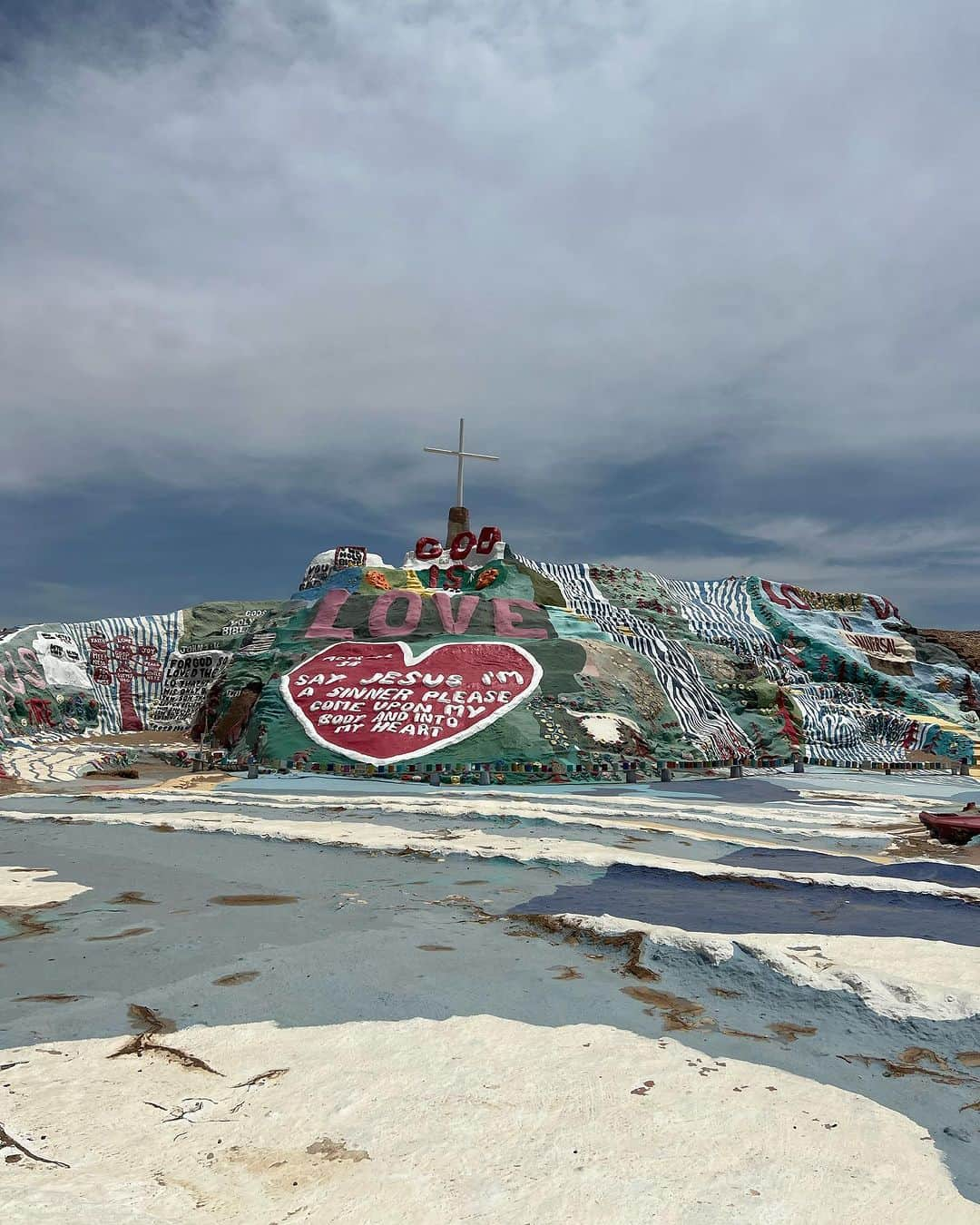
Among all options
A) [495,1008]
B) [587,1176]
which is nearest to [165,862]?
[495,1008]

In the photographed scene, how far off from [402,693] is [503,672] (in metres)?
2.64

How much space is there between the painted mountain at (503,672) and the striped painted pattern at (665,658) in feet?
0.30

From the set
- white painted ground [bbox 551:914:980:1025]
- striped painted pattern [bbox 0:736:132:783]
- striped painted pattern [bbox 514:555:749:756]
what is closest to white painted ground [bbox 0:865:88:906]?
white painted ground [bbox 551:914:980:1025]

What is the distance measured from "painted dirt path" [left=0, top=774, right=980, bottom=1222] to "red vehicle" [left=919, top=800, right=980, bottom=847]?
5.83ft

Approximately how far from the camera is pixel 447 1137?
10.5ft

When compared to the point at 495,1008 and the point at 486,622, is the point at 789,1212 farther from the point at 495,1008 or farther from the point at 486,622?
the point at 486,622

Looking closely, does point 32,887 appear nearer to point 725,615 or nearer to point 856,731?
point 856,731

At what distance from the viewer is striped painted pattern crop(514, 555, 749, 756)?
23.1 meters

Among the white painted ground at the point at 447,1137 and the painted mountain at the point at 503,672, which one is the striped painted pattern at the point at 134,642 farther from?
the white painted ground at the point at 447,1137

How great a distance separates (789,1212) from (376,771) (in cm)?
1654

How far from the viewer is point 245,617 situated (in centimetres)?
3659

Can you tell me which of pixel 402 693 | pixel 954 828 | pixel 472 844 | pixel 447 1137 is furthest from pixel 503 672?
pixel 447 1137

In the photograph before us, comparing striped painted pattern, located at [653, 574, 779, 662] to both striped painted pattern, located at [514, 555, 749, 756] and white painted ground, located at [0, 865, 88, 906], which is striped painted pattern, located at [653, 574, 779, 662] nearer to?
striped painted pattern, located at [514, 555, 749, 756]

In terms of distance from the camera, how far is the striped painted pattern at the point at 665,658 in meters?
23.1
